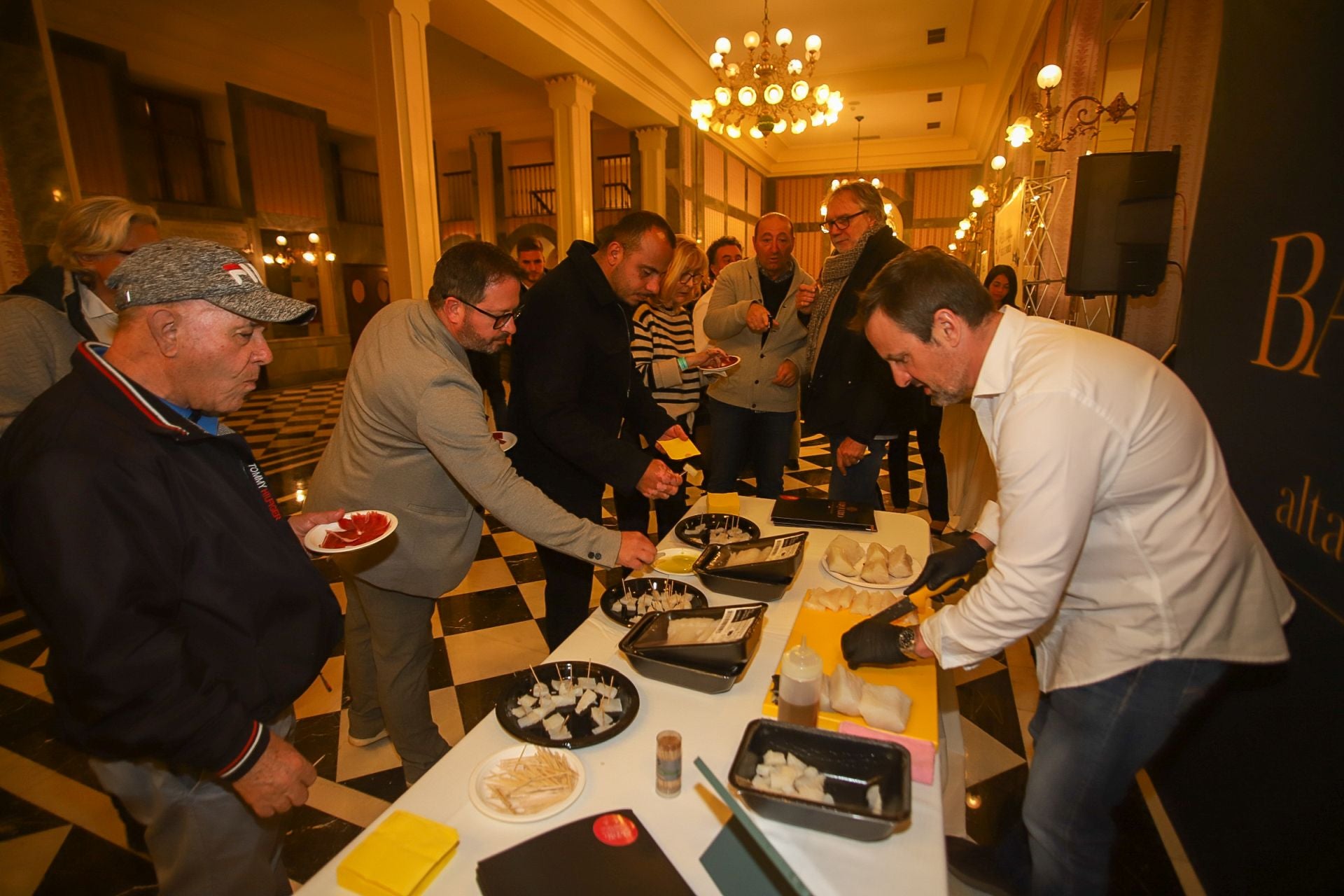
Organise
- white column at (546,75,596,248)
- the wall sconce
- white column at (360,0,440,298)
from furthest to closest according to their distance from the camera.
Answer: white column at (546,75,596,248), white column at (360,0,440,298), the wall sconce

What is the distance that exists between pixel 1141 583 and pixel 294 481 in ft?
16.7

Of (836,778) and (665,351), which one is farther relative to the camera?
(665,351)

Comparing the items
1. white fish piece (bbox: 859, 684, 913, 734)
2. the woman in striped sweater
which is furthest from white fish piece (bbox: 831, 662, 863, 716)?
the woman in striped sweater

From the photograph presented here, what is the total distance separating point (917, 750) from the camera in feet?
3.39

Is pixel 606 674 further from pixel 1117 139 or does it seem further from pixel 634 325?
pixel 1117 139

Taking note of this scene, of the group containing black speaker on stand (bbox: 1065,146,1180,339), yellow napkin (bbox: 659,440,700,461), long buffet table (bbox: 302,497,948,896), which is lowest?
long buffet table (bbox: 302,497,948,896)

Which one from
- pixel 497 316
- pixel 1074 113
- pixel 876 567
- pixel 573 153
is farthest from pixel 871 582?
pixel 573 153

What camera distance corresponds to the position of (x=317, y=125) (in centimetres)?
871

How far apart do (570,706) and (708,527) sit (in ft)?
2.95

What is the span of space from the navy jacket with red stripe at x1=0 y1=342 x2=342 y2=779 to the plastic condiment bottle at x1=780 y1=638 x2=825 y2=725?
2.79 feet

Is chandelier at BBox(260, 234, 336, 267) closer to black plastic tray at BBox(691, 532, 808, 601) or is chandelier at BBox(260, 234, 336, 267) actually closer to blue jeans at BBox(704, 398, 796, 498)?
blue jeans at BBox(704, 398, 796, 498)

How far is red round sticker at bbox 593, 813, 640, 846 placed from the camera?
2.89 ft

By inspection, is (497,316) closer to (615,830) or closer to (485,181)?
(615,830)

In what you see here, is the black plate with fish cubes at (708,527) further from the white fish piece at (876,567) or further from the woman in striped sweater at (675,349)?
the woman in striped sweater at (675,349)
